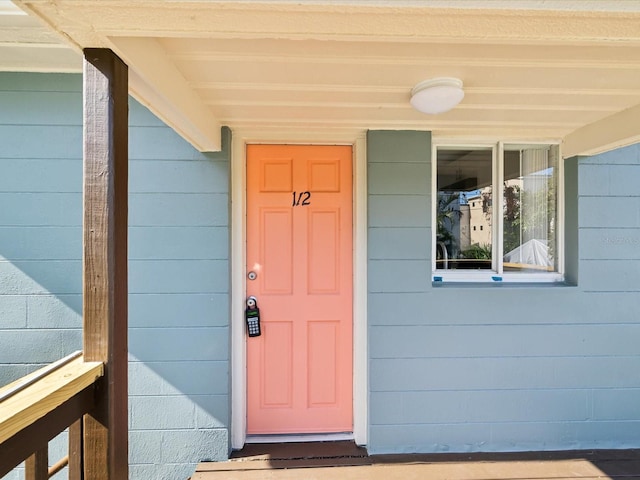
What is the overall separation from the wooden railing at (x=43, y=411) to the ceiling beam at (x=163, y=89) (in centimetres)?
94

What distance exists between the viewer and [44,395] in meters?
0.86

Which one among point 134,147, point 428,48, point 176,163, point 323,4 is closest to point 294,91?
point 428,48

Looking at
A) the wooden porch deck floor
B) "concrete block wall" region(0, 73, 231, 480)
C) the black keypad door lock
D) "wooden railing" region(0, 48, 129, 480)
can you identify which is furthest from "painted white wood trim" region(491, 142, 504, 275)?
"wooden railing" region(0, 48, 129, 480)

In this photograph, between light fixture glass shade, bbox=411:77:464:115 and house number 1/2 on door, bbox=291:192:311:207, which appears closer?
light fixture glass shade, bbox=411:77:464:115

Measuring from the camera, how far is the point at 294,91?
1505mm

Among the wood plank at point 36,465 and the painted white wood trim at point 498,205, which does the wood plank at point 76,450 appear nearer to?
the wood plank at point 36,465

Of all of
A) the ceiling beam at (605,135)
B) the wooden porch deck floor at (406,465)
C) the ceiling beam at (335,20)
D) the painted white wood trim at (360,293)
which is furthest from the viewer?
the painted white wood trim at (360,293)

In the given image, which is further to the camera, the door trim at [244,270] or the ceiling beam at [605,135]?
the door trim at [244,270]

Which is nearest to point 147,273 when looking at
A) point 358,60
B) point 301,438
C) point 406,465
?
point 301,438

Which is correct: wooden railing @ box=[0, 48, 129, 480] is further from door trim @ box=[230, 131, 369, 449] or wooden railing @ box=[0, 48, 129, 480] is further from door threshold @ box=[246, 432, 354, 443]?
door threshold @ box=[246, 432, 354, 443]

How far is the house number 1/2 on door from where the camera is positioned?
2143 millimetres

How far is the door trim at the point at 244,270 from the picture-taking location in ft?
6.79

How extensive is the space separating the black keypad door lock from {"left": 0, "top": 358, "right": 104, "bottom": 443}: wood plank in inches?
44.5

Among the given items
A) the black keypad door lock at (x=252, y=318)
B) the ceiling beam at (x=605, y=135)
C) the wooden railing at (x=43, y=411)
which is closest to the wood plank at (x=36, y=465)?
the wooden railing at (x=43, y=411)
